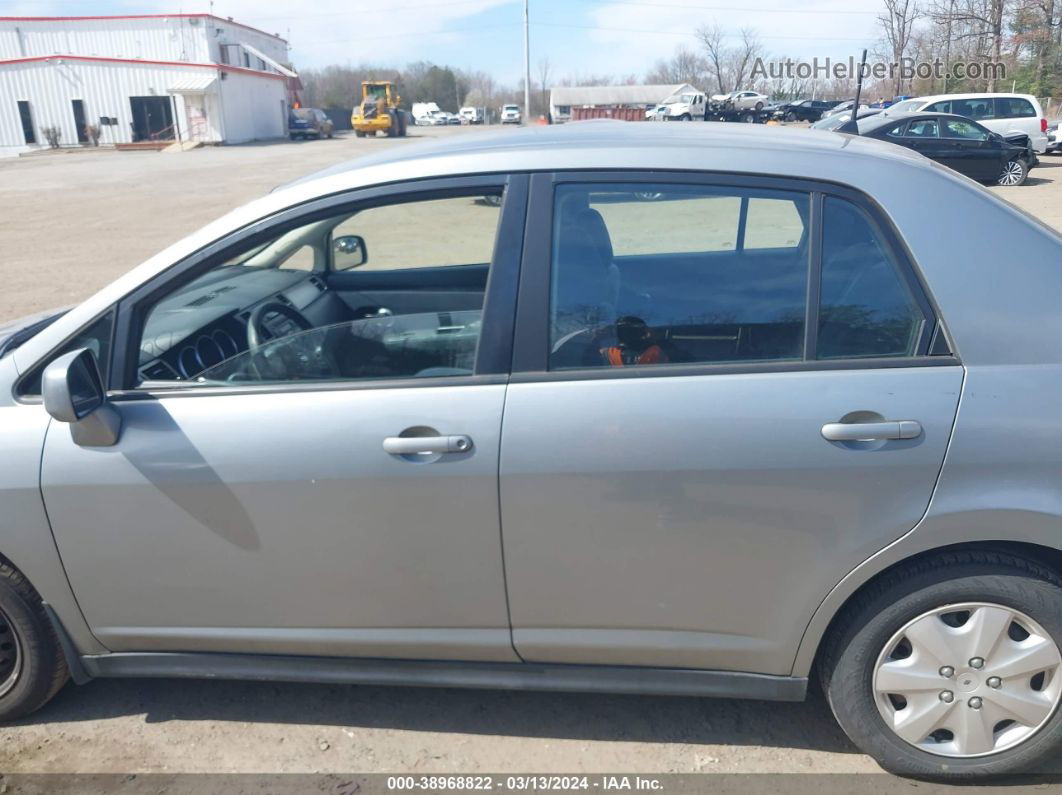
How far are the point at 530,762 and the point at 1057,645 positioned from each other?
158cm

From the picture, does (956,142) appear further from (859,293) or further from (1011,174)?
(859,293)

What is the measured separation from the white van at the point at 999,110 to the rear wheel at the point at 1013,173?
3.90 metres

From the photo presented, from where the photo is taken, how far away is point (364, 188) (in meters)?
2.52

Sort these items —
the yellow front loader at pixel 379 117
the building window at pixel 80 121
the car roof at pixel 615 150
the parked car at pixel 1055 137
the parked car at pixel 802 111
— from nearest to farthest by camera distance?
the car roof at pixel 615 150 < the parked car at pixel 1055 137 < the parked car at pixel 802 111 < the building window at pixel 80 121 < the yellow front loader at pixel 379 117

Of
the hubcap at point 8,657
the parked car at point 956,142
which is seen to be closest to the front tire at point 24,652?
the hubcap at point 8,657

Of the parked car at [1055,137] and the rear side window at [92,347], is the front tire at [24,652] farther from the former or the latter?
the parked car at [1055,137]

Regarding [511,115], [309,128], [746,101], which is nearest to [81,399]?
[746,101]

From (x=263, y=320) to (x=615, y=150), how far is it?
1.36 metres

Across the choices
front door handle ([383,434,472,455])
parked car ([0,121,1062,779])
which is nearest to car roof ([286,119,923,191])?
parked car ([0,121,1062,779])

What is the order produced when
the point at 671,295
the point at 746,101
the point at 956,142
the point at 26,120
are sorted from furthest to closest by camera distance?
the point at 746,101, the point at 26,120, the point at 956,142, the point at 671,295

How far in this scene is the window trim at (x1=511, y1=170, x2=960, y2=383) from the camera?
2348mm

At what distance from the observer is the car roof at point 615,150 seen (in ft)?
8.13

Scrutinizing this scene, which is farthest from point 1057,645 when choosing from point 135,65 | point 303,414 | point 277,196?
point 135,65

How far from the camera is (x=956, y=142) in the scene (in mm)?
17547
